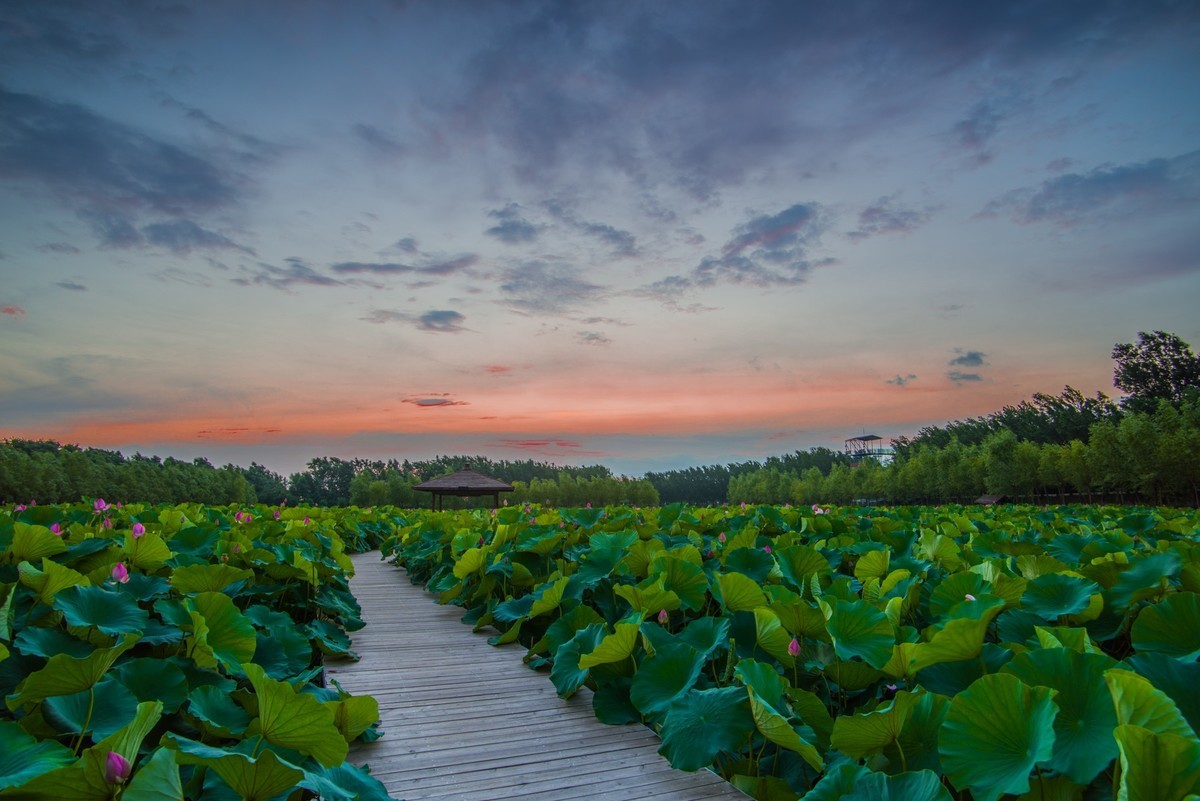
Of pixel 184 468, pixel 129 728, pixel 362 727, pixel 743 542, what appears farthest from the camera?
pixel 184 468

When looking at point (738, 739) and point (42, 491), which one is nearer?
point (738, 739)

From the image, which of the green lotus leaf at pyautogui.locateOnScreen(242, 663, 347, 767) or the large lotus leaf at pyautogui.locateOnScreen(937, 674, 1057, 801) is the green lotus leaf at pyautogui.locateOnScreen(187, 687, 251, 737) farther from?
the large lotus leaf at pyautogui.locateOnScreen(937, 674, 1057, 801)

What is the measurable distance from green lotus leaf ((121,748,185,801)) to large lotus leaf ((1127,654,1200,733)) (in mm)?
1966

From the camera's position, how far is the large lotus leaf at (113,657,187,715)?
1963 mm

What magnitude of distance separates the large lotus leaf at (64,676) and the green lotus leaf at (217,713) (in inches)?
11.7

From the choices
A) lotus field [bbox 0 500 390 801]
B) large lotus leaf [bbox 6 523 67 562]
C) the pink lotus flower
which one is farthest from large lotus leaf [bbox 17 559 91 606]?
the pink lotus flower

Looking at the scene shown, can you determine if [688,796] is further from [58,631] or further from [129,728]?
[58,631]

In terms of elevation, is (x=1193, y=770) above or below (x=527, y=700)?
above

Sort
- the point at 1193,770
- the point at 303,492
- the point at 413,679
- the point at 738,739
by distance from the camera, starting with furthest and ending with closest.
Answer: the point at 303,492, the point at 413,679, the point at 738,739, the point at 1193,770

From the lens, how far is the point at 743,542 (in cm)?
429

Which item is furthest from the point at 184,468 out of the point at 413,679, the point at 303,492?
the point at 413,679

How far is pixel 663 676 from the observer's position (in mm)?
2486

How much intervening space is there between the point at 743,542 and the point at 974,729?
9.36 feet

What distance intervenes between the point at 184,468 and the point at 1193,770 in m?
79.2
